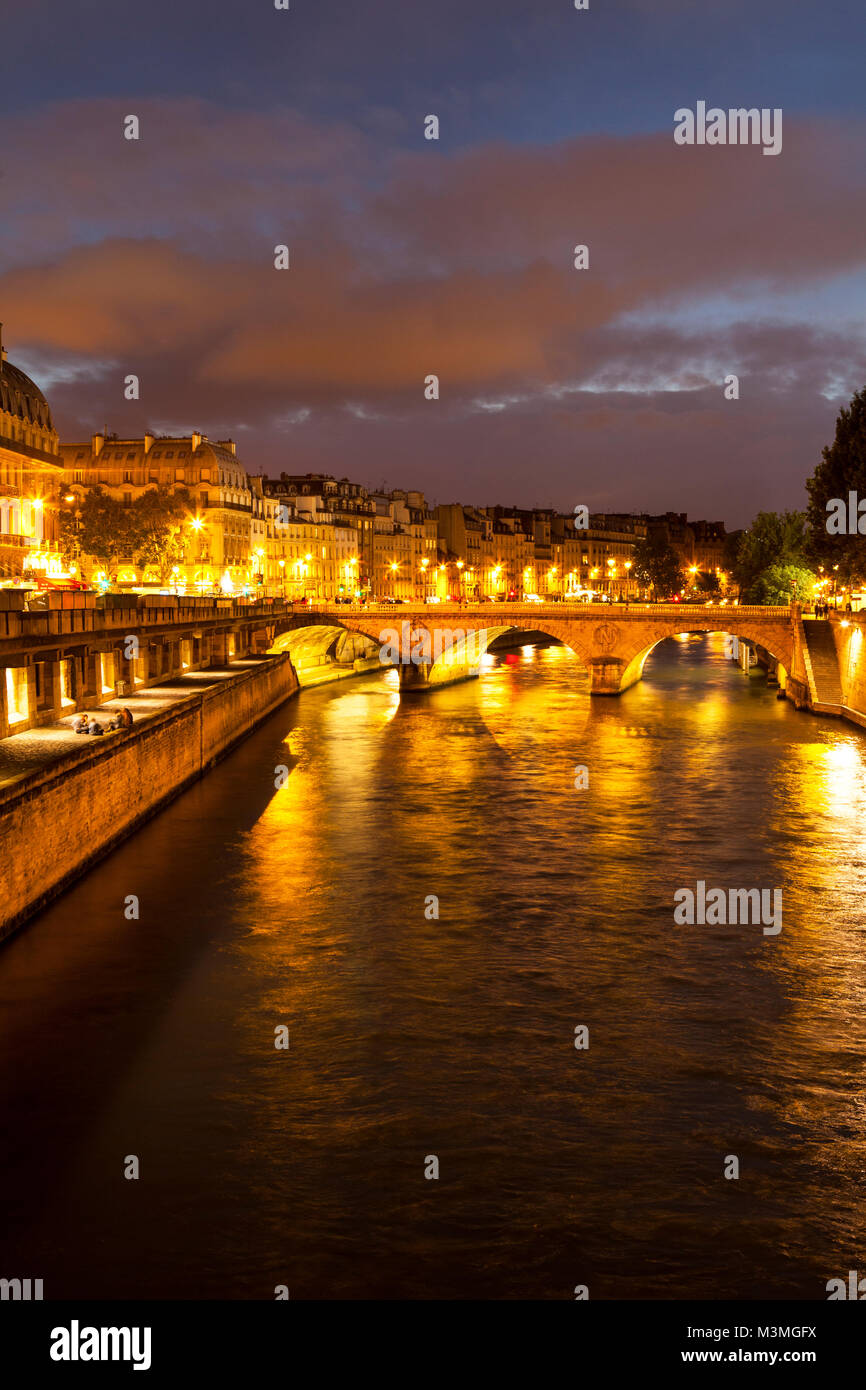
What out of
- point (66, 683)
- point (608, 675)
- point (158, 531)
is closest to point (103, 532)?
point (158, 531)

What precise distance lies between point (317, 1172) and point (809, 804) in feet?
84.3

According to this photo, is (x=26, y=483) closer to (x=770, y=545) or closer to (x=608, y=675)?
(x=608, y=675)

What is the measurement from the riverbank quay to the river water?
33.4 inches

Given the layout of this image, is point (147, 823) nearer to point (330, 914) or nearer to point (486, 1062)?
point (330, 914)

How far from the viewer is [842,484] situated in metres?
62.7

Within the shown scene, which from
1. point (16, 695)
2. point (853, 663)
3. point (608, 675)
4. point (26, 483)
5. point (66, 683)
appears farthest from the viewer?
point (608, 675)

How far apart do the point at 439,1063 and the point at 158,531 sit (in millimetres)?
71846

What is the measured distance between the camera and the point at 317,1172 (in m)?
14.6

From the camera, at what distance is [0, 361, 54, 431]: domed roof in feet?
206

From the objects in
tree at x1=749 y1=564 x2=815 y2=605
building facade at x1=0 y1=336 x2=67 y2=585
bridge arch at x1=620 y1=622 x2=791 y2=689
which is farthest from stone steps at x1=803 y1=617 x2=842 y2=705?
building facade at x1=0 y1=336 x2=67 y2=585

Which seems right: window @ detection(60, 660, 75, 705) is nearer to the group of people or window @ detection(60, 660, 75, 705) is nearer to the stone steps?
the group of people

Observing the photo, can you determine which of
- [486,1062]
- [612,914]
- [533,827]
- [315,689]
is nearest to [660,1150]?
[486,1062]

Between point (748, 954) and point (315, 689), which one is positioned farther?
point (315, 689)

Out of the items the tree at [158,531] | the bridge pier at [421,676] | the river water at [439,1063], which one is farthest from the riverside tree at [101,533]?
the river water at [439,1063]
